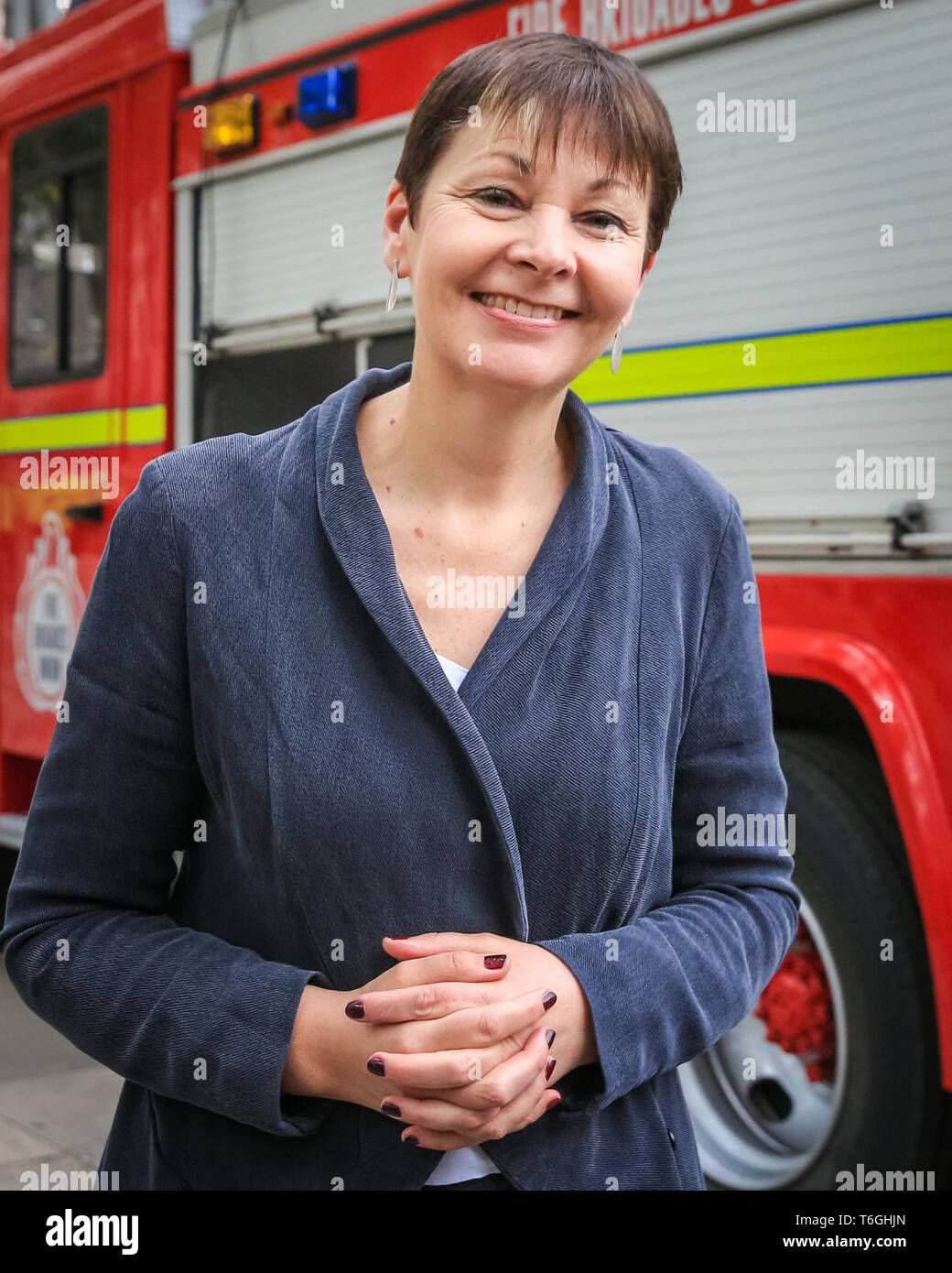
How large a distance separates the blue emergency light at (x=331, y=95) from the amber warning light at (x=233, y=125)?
332 millimetres

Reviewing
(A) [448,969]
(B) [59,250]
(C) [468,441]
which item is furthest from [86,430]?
(A) [448,969]

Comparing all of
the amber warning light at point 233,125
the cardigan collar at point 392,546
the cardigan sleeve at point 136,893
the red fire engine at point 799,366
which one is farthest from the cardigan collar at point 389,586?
the amber warning light at point 233,125

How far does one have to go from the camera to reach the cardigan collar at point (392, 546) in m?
1.38

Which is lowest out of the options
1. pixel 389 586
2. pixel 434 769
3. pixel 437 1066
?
pixel 437 1066

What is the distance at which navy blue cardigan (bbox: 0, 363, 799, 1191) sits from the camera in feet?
4.42

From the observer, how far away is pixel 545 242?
141cm

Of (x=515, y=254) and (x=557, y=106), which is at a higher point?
(x=557, y=106)

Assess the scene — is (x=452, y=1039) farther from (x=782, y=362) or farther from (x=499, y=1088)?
(x=782, y=362)

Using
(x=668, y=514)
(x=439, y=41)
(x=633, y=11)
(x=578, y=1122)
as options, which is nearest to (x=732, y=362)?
(x=633, y=11)

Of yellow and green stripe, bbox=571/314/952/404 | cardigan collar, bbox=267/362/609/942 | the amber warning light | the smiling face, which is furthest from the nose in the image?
the amber warning light

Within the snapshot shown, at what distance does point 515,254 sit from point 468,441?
185 mm

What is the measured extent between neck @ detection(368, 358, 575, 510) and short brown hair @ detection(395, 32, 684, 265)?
19 centimetres

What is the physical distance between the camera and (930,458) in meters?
2.83

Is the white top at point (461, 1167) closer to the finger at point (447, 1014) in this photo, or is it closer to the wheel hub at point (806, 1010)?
the finger at point (447, 1014)
